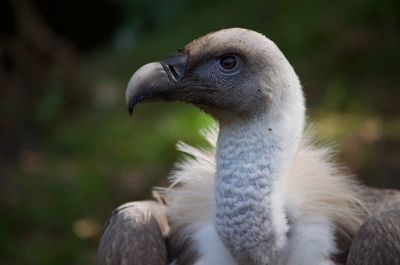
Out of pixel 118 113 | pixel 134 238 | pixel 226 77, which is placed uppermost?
pixel 226 77

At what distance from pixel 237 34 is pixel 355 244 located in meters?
0.91

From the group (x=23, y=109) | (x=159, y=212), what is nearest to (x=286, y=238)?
(x=159, y=212)

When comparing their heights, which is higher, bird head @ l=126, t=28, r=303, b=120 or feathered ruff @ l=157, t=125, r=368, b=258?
bird head @ l=126, t=28, r=303, b=120

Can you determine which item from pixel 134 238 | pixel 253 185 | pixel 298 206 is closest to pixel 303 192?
pixel 298 206

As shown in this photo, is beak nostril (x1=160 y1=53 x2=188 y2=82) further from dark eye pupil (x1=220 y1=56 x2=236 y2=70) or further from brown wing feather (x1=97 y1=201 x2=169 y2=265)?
brown wing feather (x1=97 y1=201 x2=169 y2=265)

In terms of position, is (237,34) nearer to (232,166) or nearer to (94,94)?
(232,166)

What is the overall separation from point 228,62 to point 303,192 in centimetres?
63

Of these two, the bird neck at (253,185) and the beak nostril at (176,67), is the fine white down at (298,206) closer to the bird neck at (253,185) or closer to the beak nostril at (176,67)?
the bird neck at (253,185)

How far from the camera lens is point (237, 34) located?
10.8 feet

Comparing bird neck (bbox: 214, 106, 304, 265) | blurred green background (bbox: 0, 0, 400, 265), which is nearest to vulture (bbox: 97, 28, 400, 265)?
bird neck (bbox: 214, 106, 304, 265)

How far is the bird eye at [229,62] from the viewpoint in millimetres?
3314

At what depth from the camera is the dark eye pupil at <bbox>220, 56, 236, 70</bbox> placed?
3312 millimetres

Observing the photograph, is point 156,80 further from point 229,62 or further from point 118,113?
point 118,113

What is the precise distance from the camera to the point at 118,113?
8383mm
